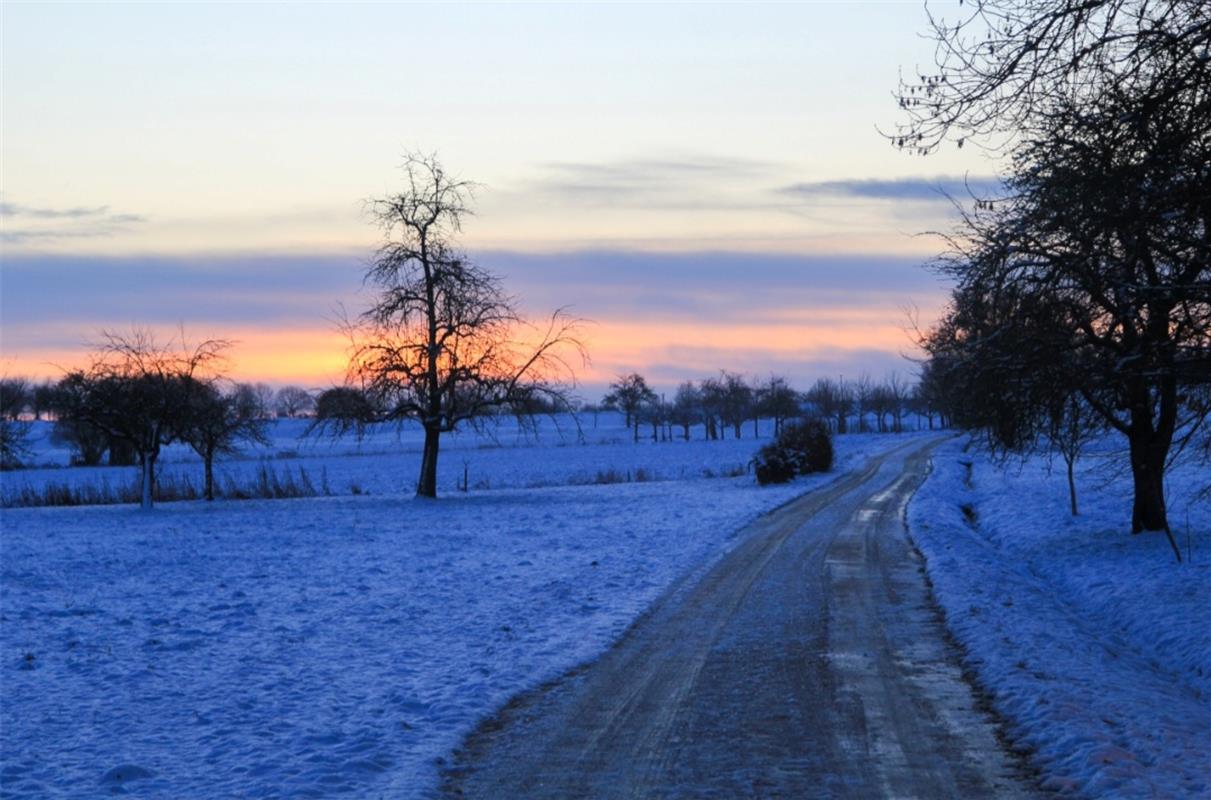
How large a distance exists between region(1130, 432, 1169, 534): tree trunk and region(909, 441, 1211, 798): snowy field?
50 cm

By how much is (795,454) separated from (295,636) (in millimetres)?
37144

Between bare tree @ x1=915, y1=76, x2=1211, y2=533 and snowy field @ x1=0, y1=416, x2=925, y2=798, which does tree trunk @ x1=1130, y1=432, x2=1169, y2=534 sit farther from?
snowy field @ x1=0, y1=416, x2=925, y2=798

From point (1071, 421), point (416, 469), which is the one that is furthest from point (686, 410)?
point (1071, 421)

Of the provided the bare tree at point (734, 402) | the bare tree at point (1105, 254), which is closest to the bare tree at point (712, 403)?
the bare tree at point (734, 402)

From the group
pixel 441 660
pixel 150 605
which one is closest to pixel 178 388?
A: pixel 150 605

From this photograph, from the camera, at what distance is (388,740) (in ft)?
27.0

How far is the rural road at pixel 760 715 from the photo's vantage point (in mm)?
6875

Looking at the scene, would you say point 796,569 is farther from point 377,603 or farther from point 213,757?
point 213,757

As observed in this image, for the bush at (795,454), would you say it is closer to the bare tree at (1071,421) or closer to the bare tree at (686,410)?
the bare tree at (1071,421)

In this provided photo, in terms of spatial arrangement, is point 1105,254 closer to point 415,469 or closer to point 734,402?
point 415,469

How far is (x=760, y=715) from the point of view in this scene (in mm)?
8578

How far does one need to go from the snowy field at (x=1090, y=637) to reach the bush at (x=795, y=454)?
718 inches

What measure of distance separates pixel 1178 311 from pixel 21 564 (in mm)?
19971

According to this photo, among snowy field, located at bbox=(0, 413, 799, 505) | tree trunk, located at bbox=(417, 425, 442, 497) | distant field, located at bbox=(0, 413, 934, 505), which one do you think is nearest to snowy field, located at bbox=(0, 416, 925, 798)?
tree trunk, located at bbox=(417, 425, 442, 497)
